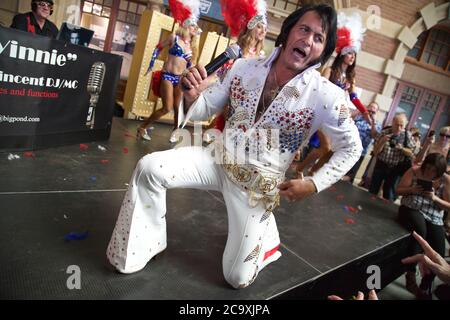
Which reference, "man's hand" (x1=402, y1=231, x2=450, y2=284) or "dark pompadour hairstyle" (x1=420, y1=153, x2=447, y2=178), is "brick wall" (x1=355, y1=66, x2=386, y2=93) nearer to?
"dark pompadour hairstyle" (x1=420, y1=153, x2=447, y2=178)

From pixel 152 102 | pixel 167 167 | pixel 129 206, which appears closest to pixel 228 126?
pixel 167 167

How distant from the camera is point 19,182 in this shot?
2.41 meters

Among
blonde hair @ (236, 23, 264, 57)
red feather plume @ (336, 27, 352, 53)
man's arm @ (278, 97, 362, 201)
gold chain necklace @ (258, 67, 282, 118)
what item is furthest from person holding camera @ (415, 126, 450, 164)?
gold chain necklace @ (258, 67, 282, 118)

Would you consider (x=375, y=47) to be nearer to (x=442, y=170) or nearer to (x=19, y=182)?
(x=442, y=170)

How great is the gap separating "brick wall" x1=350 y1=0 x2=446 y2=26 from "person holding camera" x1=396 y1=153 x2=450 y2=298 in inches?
242

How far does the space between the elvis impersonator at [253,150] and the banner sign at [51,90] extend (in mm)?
1880

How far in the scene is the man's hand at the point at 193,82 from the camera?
63.1 inches

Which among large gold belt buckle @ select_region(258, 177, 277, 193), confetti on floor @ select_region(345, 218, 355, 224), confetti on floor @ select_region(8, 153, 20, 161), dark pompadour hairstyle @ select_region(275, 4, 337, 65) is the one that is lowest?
A: confetti on floor @ select_region(8, 153, 20, 161)

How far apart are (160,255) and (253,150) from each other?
2.72 ft

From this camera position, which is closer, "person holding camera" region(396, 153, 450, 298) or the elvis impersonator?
the elvis impersonator

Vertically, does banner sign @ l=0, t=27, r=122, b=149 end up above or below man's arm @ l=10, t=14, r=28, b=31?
below

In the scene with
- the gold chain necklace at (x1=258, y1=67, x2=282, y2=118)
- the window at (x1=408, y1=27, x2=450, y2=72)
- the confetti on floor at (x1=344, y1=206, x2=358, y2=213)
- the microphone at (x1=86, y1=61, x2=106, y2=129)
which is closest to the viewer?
the gold chain necklace at (x1=258, y1=67, x2=282, y2=118)

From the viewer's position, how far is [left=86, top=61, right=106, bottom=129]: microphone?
3.66 meters

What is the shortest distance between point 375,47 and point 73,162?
8.20 meters
